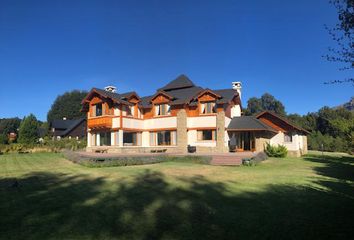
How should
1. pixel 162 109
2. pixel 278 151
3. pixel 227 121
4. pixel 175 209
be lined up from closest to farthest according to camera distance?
1. pixel 175 209
2. pixel 278 151
3. pixel 227 121
4. pixel 162 109

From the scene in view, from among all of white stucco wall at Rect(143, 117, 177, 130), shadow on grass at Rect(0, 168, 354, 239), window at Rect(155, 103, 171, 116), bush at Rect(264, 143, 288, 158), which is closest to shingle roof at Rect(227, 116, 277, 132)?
bush at Rect(264, 143, 288, 158)

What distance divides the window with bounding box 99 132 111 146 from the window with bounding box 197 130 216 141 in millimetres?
10301

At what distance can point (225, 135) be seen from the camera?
31.0m

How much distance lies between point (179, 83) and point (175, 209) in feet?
99.4

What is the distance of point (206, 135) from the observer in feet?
103

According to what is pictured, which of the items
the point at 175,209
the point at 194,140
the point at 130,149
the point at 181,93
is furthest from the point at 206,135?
the point at 175,209

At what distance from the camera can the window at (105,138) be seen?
32.1 metres

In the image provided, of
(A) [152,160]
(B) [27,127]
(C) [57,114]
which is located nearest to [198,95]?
(A) [152,160]

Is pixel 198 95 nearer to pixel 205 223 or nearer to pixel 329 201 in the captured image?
pixel 329 201

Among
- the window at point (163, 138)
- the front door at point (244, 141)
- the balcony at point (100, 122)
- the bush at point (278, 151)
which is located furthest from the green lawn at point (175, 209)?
the window at point (163, 138)

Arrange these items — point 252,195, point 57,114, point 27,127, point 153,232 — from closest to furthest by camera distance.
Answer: point 153,232
point 252,195
point 27,127
point 57,114

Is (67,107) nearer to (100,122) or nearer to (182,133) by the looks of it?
(100,122)

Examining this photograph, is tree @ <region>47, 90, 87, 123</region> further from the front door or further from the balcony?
the front door

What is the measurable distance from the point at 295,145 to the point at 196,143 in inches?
464
